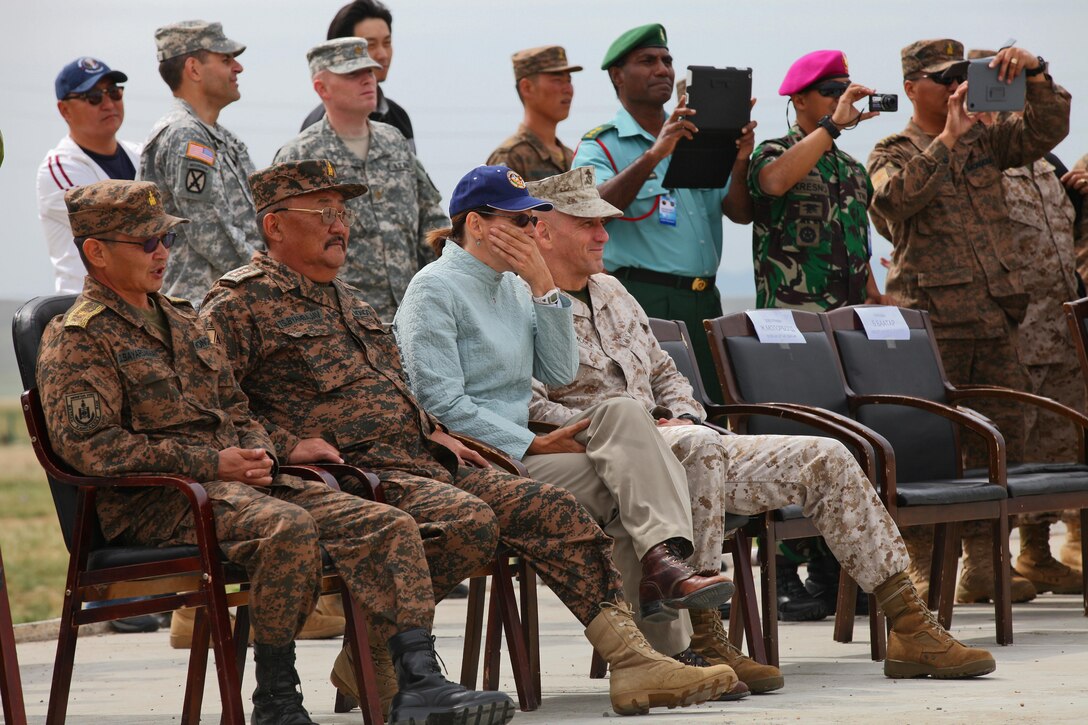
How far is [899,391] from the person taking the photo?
226 inches

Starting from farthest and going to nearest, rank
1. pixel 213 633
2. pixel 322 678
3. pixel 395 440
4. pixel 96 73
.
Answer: pixel 96 73 → pixel 322 678 → pixel 395 440 → pixel 213 633

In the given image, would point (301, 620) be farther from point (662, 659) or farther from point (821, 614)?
point (821, 614)

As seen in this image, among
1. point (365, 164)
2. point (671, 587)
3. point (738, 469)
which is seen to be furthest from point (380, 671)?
→ point (365, 164)

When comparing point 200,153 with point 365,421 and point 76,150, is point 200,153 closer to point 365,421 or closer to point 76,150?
point 76,150

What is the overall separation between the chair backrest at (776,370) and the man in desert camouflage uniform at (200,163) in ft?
5.31

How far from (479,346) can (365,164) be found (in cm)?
161

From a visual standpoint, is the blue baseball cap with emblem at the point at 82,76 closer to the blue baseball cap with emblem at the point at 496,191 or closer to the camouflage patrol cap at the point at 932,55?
the blue baseball cap with emblem at the point at 496,191

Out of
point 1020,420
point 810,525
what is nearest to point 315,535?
point 810,525

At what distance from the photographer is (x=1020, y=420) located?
247 inches

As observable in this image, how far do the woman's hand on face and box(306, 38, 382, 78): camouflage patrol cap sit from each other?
1.52 metres

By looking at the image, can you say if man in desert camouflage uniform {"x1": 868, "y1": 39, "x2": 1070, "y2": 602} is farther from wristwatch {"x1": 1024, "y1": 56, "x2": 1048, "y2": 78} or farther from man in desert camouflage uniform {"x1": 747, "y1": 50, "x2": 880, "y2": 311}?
man in desert camouflage uniform {"x1": 747, "y1": 50, "x2": 880, "y2": 311}

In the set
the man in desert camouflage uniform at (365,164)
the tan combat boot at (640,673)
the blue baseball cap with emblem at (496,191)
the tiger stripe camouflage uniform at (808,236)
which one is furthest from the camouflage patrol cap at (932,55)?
the tan combat boot at (640,673)

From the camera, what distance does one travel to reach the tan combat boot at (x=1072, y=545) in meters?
6.98

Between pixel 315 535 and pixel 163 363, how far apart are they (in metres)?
0.56
